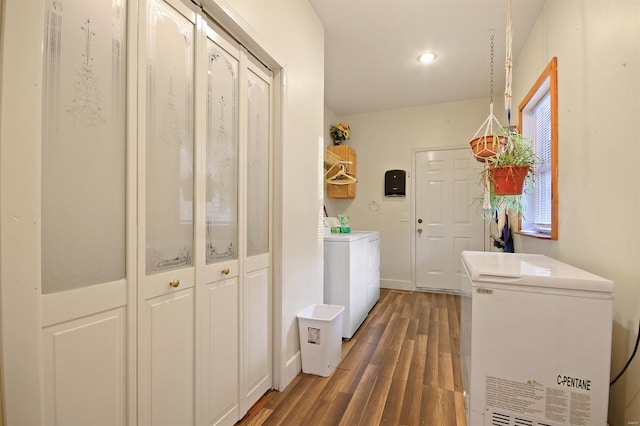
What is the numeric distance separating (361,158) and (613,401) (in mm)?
3784

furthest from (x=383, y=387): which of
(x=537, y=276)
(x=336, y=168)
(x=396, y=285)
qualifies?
(x=336, y=168)

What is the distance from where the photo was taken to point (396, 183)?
14.3 ft

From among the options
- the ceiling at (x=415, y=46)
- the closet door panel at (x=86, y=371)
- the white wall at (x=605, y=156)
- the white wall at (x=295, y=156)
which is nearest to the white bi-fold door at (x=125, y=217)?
the closet door panel at (x=86, y=371)

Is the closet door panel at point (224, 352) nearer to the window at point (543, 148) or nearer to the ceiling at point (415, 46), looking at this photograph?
the window at point (543, 148)

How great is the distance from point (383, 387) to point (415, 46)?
2.91 metres

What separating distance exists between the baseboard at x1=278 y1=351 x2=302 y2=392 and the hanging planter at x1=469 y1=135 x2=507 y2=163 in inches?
70.6

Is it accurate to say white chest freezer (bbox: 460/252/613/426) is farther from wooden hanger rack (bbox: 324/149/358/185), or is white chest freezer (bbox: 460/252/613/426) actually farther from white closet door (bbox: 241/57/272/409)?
wooden hanger rack (bbox: 324/149/358/185)

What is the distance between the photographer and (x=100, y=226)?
957 mm

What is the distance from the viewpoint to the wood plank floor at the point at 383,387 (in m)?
1.64

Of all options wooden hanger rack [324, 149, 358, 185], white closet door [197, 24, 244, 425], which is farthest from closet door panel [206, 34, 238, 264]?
wooden hanger rack [324, 149, 358, 185]

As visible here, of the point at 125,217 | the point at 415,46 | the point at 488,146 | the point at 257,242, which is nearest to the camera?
the point at 125,217

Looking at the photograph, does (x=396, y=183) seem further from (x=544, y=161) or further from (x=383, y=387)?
(x=383, y=387)

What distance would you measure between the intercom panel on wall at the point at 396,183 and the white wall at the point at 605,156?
246cm

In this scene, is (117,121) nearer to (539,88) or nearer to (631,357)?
(631,357)
